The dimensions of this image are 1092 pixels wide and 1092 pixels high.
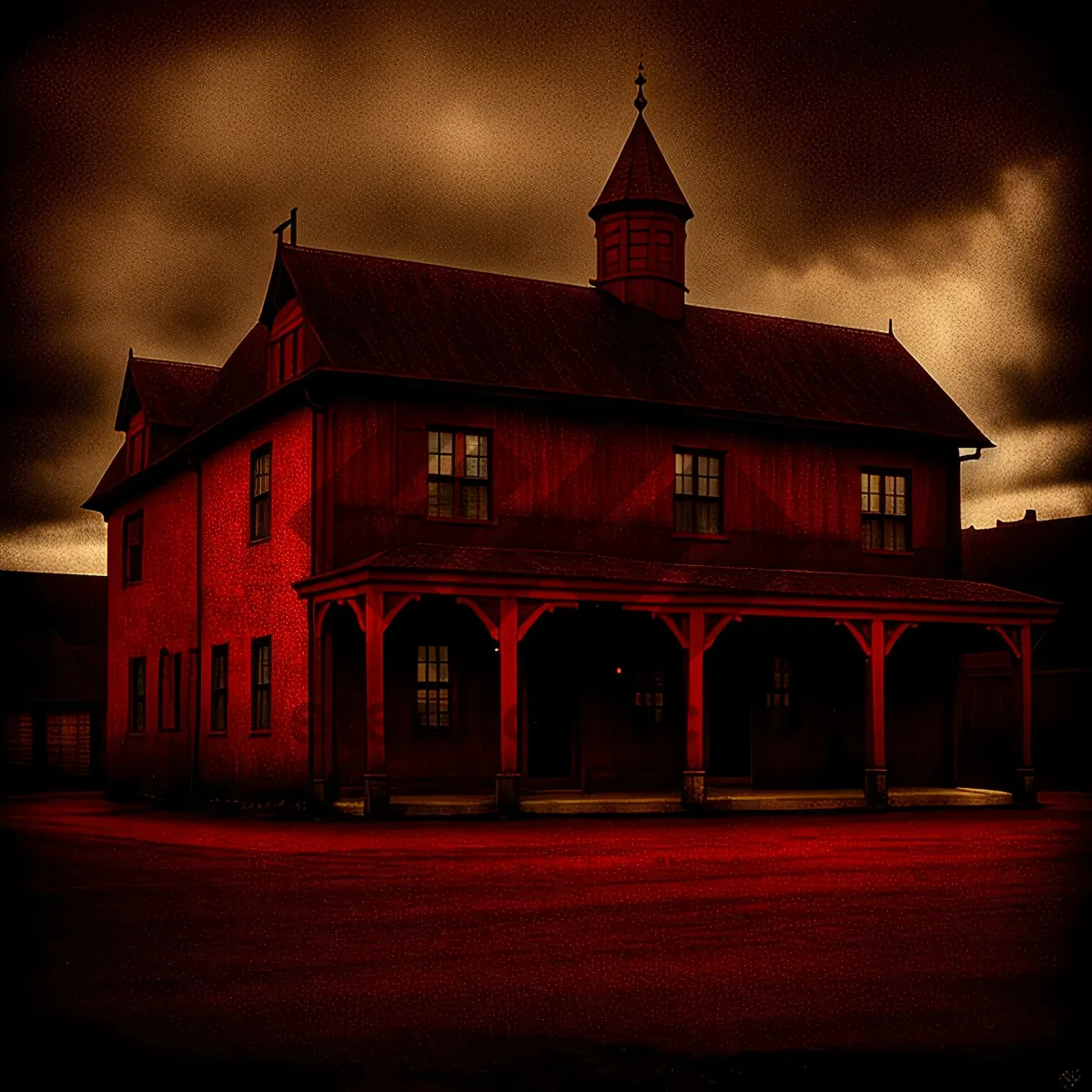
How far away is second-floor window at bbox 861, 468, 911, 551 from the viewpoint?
90.7 ft

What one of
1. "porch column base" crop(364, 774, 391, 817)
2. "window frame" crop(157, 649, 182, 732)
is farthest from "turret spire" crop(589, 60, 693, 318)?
"porch column base" crop(364, 774, 391, 817)

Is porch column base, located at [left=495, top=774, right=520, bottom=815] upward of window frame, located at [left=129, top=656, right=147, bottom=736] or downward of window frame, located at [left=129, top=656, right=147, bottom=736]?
downward

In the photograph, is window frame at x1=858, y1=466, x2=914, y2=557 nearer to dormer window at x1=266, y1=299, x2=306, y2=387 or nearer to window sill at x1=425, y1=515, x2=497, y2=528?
window sill at x1=425, y1=515, x2=497, y2=528

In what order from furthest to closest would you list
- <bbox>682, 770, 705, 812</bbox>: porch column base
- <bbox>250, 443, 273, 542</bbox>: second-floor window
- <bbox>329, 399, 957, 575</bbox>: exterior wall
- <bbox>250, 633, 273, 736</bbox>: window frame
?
<bbox>250, 443, 273, 542</bbox>: second-floor window < <bbox>250, 633, 273, 736</bbox>: window frame < <bbox>329, 399, 957, 575</bbox>: exterior wall < <bbox>682, 770, 705, 812</bbox>: porch column base

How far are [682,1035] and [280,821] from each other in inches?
586

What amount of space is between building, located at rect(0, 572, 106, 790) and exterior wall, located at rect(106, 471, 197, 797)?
311 inches

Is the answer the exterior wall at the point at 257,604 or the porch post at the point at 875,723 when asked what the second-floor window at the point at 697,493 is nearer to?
the porch post at the point at 875,723

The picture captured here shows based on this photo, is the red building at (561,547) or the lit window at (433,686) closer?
the red building at (561,547)

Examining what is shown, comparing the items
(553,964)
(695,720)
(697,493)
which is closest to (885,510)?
(697,493)

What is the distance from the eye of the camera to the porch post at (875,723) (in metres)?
23.9

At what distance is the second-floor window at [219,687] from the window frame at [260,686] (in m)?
1.48

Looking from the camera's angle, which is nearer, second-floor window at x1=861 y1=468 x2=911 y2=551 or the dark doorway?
the dark doorway

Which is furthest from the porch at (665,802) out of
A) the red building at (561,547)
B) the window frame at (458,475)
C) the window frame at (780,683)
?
the window frame at (458,475)

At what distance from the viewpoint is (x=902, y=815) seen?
2280 cm
